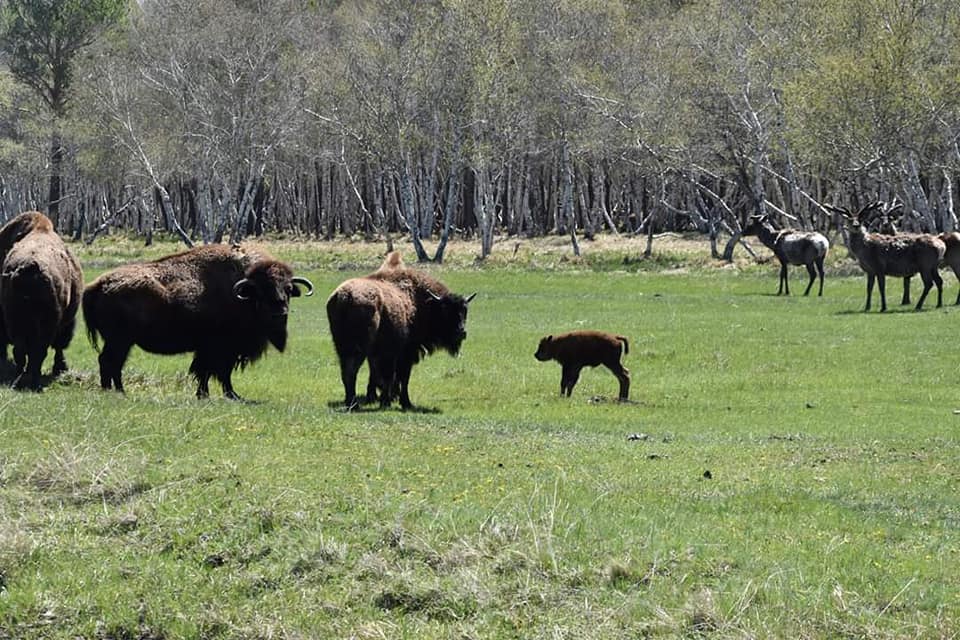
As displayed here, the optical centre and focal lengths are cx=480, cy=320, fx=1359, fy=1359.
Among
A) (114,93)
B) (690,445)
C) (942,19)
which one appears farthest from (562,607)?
(114,93)

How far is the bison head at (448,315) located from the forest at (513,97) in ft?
103

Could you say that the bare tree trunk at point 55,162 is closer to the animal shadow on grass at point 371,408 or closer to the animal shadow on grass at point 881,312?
the animal shadow on grass at point 881,312

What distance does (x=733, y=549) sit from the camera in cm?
923

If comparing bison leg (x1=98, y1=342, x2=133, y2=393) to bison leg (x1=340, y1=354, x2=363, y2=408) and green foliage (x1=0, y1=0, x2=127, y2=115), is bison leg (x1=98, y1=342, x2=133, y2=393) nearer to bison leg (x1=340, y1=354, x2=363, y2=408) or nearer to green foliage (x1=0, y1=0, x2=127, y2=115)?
bison leg (x1=340, y1=354, x2=363, y2=408)

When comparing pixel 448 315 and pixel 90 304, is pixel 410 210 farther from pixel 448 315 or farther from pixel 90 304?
pixel 90 304

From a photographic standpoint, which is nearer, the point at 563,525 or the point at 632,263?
the point at 563,525

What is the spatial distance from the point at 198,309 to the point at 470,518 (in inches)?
360

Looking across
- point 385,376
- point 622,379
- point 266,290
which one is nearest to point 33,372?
point 266,290

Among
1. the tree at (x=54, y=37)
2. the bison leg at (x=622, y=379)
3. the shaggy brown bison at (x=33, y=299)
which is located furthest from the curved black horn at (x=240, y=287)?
the tree at (x=54, y=37)

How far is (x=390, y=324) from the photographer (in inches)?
718

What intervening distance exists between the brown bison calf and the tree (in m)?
64.8

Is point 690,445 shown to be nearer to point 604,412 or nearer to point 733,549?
point 604,412

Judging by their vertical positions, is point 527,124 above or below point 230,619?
above

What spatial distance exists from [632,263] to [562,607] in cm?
4489
